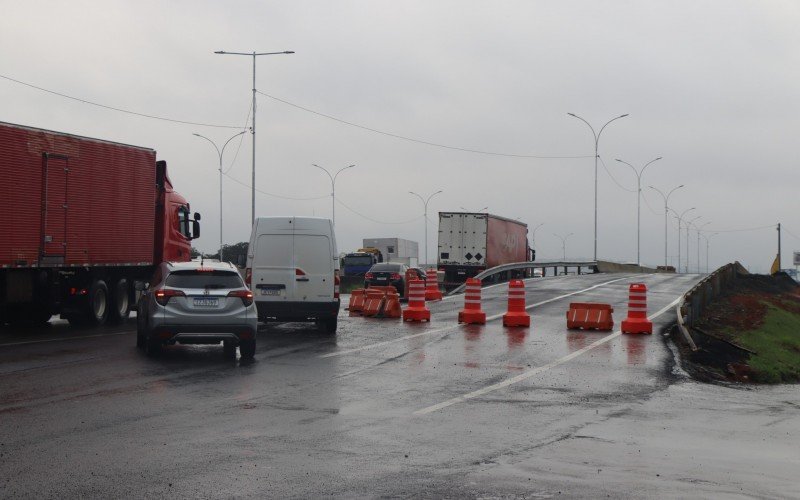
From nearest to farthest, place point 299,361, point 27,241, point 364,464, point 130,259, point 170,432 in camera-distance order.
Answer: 1. point 364,464
2. point 170,432
3. point 299,361
4. point 27,241
5. point 130,259

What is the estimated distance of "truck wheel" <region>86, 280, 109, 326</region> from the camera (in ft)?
75.4

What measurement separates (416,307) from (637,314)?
558 centimetres

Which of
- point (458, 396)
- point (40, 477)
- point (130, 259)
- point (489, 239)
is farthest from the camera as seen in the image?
point (489, 239)

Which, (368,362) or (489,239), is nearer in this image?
(368,362)

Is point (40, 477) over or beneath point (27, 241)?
beneath

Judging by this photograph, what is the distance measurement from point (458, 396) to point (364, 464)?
14.7ft

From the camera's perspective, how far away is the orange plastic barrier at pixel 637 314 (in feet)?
71.9

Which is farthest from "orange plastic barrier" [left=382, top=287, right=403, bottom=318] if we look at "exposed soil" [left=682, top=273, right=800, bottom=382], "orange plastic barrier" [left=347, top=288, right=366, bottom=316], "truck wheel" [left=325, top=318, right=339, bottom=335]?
"exposed soil" [left=682, top=273, right=800, bottom=382]

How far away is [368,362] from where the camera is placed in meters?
16.3

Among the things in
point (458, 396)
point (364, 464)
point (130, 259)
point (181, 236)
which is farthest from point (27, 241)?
point (364, 464)

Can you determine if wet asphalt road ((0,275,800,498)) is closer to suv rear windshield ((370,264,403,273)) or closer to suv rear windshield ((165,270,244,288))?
suv rear windshield ((165,270,244,288))

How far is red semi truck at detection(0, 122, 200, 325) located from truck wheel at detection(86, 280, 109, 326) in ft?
0.08

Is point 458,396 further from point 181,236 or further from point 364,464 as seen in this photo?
point 181,236

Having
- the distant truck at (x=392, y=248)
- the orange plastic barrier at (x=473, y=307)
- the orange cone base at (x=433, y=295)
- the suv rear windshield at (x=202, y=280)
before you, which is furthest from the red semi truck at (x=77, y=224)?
the distant truck at (x=392, y=248)
